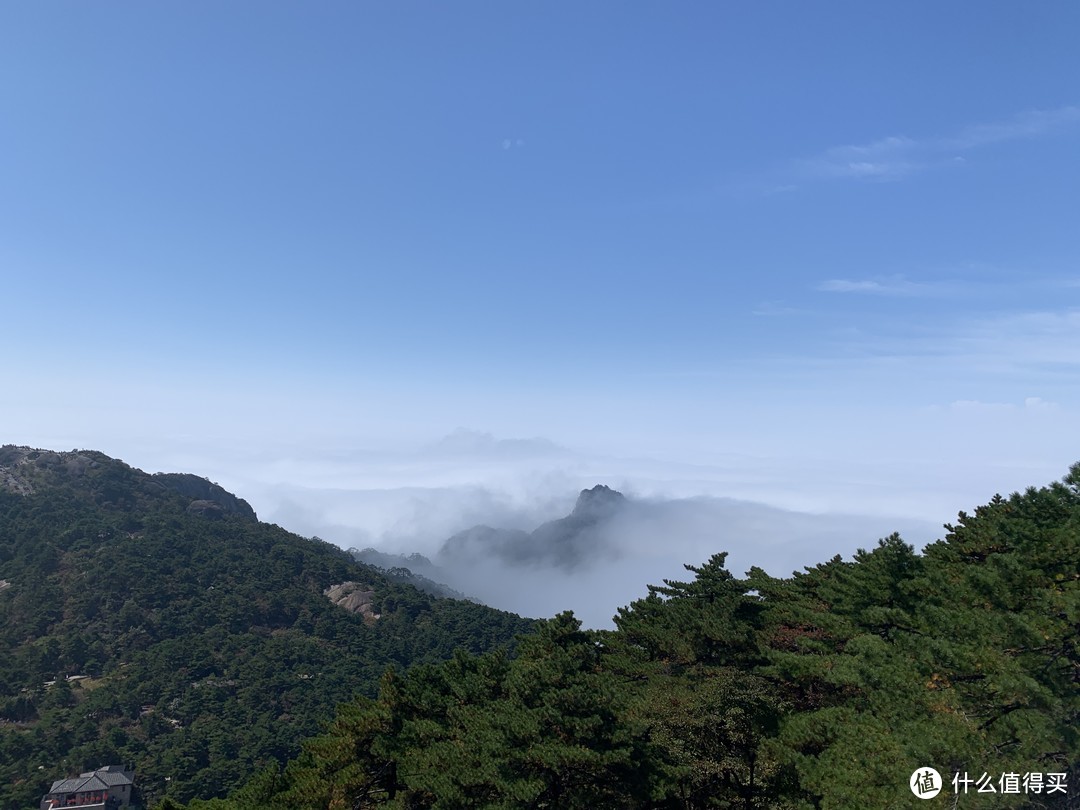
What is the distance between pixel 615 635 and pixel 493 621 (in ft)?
247

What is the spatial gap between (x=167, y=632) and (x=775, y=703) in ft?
277

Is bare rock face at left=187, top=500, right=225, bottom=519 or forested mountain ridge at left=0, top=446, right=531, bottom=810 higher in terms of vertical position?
bare rock face at left=187, top=500, right=225, bottom=519

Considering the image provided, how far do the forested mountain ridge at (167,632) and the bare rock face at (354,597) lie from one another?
24.6 inches

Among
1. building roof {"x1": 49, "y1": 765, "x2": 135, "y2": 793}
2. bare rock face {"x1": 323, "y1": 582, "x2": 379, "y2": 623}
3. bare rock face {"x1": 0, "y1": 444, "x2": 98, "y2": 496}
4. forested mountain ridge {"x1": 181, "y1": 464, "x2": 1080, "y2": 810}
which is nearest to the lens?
forested mountain ridge {"x1": 181, "y1": 464, "x2": 1080, "y2": 810}

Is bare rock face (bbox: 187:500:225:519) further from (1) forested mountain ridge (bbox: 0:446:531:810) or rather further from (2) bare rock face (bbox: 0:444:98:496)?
(2) bare rock face (bbox: 0:444:98:496)

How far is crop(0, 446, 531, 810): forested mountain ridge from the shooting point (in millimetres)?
60250

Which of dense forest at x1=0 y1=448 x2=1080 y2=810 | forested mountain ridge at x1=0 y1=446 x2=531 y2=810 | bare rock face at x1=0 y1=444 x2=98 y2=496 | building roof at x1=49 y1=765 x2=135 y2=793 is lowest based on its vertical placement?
building roof at x1=49 y1=765 x2=135 y2=793

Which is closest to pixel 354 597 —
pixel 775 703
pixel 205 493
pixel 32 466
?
pixel 205 493

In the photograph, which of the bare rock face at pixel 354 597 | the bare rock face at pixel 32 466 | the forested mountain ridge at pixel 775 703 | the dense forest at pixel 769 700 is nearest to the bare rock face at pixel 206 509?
the bare rock face at pixel 32 466

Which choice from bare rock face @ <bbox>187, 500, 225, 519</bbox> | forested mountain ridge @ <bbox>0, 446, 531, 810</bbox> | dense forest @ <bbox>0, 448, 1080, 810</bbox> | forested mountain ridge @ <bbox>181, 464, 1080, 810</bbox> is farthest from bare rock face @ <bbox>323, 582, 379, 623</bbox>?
forested mountain ridge @ <bbox>181, 464, 1080, 810</bbox>

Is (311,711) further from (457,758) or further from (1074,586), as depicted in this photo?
(1074,586)

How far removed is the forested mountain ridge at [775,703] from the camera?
1411 centimetres

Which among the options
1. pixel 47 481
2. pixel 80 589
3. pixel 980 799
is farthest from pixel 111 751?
pixel 47 481

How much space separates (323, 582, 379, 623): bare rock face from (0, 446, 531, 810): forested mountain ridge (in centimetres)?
62
